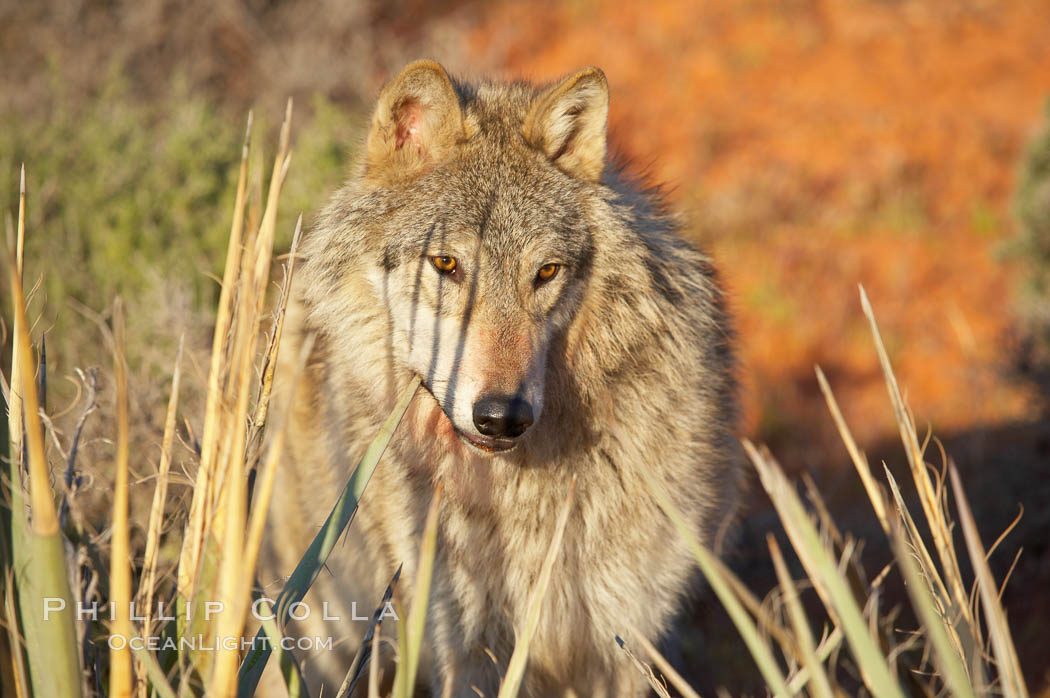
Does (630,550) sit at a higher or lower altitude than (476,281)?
lower

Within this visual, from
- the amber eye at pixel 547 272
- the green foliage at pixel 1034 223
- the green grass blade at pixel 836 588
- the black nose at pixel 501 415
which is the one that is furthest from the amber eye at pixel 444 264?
the green foliage at pixel 1034 223

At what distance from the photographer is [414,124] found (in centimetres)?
328

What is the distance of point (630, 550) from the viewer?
3225 mm

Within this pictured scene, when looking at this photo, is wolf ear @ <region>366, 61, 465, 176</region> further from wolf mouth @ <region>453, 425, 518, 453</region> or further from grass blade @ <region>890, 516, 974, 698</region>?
grass blade @ <region>890, 516, 974, 698</region>

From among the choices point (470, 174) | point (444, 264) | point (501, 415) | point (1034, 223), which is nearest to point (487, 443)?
point (501, 415)

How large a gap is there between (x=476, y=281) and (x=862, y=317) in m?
8.75

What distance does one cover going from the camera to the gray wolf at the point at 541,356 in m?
3.05

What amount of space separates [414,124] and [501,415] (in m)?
1.26

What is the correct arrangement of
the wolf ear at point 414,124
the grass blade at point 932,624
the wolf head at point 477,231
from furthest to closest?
the wolf ear at point 414,124 < the wolf head at point 477,231 < the grass blade at point 932,624

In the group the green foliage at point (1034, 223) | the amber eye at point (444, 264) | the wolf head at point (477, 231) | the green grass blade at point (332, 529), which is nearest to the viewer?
the green grass blade at point (332, 529)

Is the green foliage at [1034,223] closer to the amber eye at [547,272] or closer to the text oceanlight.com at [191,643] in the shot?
the amber eye at [547,272]

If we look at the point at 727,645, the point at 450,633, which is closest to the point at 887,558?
the point at 727,645

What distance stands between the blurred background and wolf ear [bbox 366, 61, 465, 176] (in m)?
0.58

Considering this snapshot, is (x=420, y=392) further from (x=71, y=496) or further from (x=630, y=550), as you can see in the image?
(x=71, y=496)
